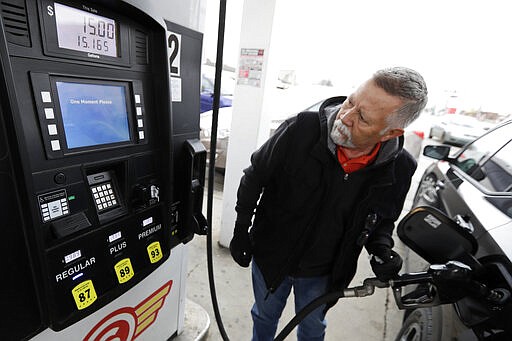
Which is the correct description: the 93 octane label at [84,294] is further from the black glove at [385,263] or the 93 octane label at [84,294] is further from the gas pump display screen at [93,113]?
the black glove at [385,263]

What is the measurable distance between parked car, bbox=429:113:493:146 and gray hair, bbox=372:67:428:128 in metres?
10.5

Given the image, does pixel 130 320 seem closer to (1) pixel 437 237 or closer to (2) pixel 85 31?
(2) pixel 85 31

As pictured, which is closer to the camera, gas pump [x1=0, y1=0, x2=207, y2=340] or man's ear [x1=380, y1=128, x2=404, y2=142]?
gas pump [x1=0, y1=0, x2=207, y2=340]

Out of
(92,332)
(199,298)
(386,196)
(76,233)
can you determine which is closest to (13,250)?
(76,233)

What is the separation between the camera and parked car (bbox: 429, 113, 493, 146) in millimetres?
9952

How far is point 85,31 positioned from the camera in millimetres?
781

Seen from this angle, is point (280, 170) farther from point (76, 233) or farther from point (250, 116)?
point (250, 116)

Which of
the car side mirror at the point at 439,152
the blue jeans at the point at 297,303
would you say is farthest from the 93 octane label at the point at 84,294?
the car side mirror at the point at 439,152

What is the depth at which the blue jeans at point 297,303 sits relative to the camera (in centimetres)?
152

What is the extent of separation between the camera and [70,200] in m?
0.81

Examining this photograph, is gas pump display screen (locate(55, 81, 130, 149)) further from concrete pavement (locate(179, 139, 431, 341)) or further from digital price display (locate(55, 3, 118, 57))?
concrete pavement (locate(179, 139, 431, 341))

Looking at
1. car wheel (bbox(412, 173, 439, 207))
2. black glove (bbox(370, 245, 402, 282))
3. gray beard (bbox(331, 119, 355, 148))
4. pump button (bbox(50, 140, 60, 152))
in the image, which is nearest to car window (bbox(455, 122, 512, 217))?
car wheel (bbox(412, 173, 439, 207))

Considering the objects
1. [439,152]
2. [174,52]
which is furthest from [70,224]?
[439,152]

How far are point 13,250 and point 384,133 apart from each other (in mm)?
1172
